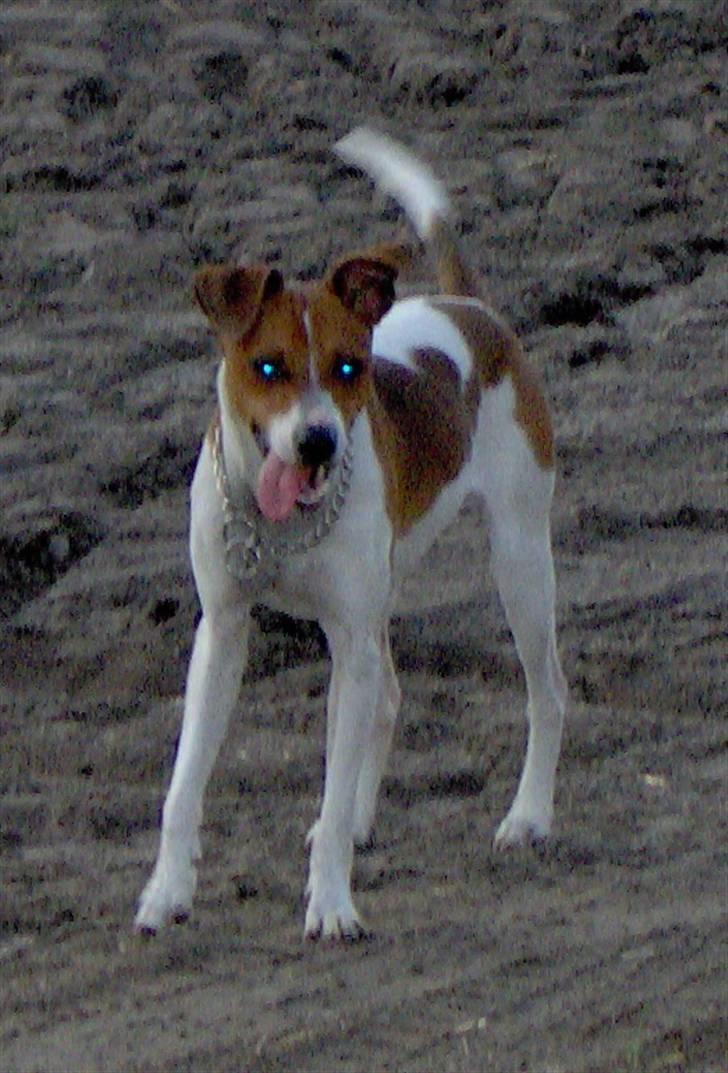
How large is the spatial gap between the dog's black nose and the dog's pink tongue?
5.5 inches

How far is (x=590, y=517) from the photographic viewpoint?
938 cm

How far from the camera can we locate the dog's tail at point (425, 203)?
7770 millimetres

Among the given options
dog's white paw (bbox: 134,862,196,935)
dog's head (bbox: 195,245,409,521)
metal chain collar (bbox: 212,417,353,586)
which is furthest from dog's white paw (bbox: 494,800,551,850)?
dog's head (bbox: 195,245,409,521)

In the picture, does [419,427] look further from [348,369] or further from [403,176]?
[403,176]

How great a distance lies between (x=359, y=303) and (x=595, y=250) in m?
5.49

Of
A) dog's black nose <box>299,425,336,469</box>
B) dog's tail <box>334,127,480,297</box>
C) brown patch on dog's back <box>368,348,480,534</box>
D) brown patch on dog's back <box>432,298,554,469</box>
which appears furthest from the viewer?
dog's tail <box>334,127,480,297</box>

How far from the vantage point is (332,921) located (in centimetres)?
622

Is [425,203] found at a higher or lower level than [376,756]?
higher

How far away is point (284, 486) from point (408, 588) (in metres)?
2.75

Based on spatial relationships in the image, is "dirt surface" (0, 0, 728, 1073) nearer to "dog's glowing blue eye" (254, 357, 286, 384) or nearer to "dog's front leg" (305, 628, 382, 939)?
"dog's front leg" (305, 628, 382, 939)

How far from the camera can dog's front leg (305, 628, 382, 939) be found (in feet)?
20.5

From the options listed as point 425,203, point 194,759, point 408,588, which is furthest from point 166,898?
point 408,588

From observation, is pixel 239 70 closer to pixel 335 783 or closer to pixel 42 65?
pixel 42 65

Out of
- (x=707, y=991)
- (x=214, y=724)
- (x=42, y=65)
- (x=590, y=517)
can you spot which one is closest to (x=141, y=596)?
(x=590, y=517)
